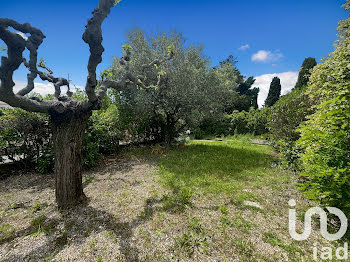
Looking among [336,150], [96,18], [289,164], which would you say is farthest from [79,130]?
[289,164]

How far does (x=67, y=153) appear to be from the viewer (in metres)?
2.75

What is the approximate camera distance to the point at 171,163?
19.0ft

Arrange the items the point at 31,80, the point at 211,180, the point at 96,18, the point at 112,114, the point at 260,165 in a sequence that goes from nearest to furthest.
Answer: the point at 96,18 → the point at 31,80 → the point at 211,180 → the point at 260,165 → the point at 112,114

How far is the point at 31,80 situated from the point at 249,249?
4.51 metres

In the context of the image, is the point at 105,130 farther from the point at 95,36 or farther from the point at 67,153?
the point at 95,36

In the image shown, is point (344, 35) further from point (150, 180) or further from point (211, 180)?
point (150, 180)

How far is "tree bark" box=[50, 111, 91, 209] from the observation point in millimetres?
2723

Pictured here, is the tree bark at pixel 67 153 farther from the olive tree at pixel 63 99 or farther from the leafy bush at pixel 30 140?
the leafy bush at pixel 30 140

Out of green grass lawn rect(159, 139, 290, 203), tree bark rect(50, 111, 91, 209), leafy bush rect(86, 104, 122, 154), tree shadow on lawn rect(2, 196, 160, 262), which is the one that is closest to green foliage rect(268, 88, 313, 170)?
green grass lawn rect(159, 139, 290, 203)

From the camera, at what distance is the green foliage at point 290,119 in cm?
529

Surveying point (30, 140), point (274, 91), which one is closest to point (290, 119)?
point (30, 140)

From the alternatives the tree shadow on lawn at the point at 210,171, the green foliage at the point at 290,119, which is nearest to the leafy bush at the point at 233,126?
the green foliage at the point at 290,119

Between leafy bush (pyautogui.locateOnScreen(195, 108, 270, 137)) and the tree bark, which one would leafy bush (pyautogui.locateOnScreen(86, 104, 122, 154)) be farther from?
leafy bush (pyautogui.locateOnScreen(195, 108, 270, 137))

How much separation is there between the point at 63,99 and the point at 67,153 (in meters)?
1.08
